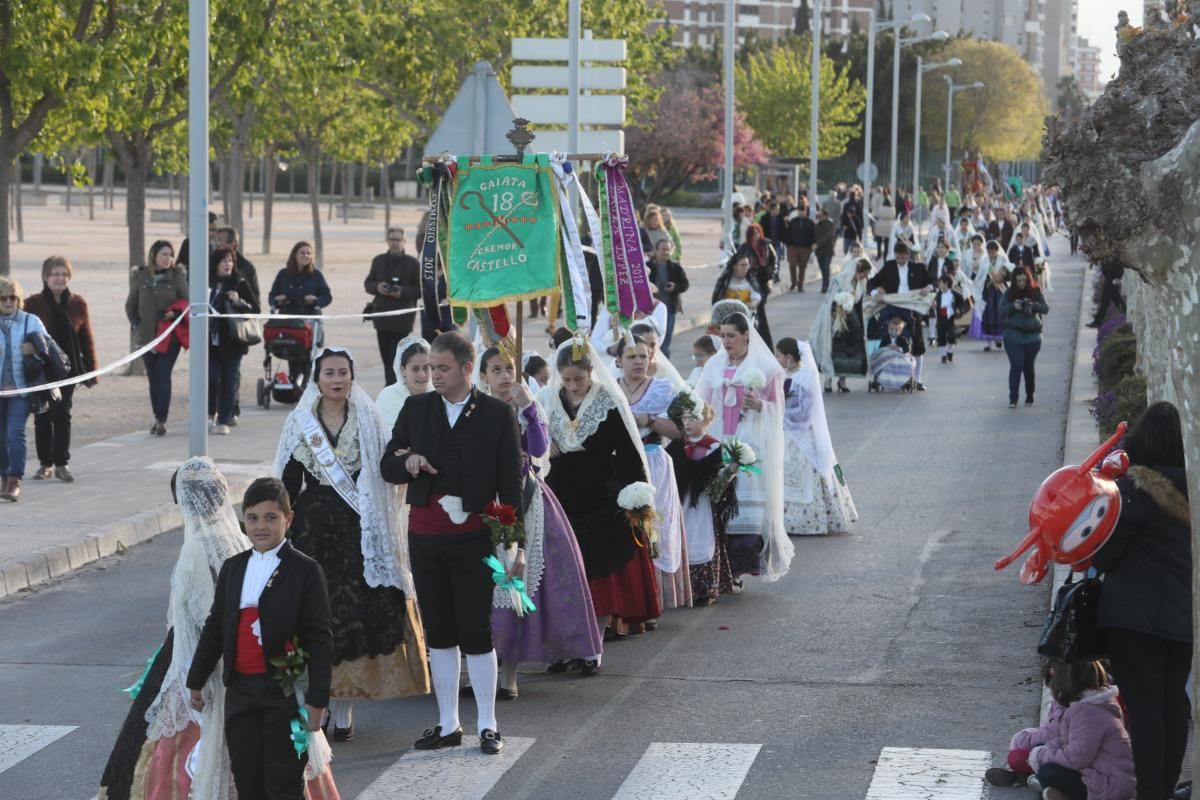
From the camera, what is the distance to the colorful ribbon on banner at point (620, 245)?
10961 mm

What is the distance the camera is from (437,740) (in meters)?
8.77

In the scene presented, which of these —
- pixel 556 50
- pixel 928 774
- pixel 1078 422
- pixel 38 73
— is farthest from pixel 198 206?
pixel 1078 422

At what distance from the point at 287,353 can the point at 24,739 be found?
1121cm

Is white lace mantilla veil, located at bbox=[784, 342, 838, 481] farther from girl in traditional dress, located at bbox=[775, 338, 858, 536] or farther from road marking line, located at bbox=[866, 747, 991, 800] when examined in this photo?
road marking line, located at bbox=[866, 747, 991, 800]

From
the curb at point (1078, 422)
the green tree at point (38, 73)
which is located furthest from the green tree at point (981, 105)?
the green tree at point (38, 73)

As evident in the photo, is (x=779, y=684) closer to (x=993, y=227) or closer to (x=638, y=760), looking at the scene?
(x=638, y=760)

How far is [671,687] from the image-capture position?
32.4ft

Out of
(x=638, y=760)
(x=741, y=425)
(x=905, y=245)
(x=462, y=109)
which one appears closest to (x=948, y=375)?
(x=905, y=245)

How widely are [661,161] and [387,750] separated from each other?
2187 inches

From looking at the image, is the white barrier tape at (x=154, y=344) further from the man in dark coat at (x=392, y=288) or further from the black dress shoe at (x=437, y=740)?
the black dress shoe at (x=437, y=740)

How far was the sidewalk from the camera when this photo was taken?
41.4 ft

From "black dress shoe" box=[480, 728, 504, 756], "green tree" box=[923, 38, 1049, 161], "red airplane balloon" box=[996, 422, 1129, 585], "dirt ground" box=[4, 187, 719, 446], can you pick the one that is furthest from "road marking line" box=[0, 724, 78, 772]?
"green tree" box=[923, 38, 1049, 161]

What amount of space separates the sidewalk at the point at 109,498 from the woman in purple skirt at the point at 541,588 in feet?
12.5

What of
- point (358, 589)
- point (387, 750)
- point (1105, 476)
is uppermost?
point (1105, 476)
